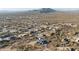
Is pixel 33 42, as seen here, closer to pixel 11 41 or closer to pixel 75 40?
pixel 11 41

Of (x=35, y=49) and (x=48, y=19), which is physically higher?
(x=48, y=19)

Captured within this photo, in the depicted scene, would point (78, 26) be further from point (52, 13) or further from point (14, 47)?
point (14, 47)

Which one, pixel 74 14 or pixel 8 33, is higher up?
pixel 74 14
